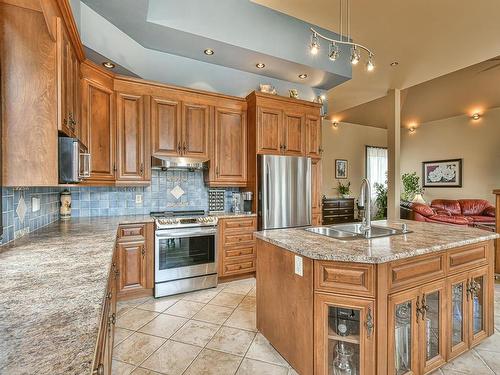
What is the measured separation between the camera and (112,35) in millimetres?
2781

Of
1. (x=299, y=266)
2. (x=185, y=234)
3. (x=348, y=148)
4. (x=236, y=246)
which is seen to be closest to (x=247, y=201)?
(x=236, y=246)

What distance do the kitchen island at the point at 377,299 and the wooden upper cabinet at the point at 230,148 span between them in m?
1.75

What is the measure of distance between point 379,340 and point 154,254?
233 cm

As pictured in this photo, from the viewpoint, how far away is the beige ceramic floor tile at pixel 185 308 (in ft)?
8.57

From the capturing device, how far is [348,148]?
26.8ft

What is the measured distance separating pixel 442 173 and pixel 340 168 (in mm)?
2917

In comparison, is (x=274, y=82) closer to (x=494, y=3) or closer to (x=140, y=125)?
(x=140, y=125)

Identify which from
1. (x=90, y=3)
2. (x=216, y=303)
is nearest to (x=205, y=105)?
(x=90, y=3)

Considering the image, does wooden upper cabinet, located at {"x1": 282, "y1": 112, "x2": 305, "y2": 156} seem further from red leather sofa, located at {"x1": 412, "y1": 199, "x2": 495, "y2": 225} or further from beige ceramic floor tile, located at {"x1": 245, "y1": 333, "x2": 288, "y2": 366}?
red leather sofa, located at {"x1": 412, "y1": 199, "x2": 495, "y2": 225}

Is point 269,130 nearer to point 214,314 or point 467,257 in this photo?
point 214,314

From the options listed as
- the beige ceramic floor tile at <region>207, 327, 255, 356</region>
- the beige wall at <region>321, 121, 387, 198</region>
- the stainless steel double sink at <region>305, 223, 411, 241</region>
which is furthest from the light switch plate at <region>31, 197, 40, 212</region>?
the beige wall at <region>321, 121, 387, 198</region>

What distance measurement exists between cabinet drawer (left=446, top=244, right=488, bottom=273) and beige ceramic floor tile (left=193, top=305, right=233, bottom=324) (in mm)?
1916

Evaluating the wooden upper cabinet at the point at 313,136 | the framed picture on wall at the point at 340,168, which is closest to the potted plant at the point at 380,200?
the framed picture on wall at the point at 340,168

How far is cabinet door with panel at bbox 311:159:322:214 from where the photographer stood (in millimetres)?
3982
